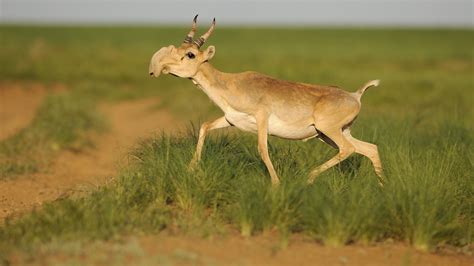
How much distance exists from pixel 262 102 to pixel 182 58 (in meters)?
0.96

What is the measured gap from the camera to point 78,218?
6.36m

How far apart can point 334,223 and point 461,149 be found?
10.5 ft

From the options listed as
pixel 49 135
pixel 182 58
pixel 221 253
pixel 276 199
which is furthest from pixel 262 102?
pixel 49 135

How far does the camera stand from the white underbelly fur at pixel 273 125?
747 centimetres

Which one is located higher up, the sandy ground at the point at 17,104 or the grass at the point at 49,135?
the sandy ground at the point at 17,104

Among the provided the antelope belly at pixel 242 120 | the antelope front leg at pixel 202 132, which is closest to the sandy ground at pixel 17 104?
the antelope front leg at pixel 202 132

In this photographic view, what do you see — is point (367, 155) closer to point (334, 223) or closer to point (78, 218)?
point (334, 223)

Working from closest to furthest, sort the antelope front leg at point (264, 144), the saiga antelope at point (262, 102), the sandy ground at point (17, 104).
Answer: the antelope front leg at point (264, 144) → the saiga antelope at point (262, 102) → the sandy ground at point (17, 104)

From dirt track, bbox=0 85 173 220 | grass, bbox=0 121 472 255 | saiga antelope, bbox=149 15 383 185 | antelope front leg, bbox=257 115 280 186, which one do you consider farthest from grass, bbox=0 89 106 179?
antelope front leg, bbox=257 115 280 186

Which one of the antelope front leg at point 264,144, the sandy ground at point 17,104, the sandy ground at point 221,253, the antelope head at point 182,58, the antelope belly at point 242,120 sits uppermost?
the sandy ground at point 17,104

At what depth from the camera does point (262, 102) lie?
24.5ft

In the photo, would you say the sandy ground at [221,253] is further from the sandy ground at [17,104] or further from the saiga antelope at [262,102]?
the sandy ground at [17,104]

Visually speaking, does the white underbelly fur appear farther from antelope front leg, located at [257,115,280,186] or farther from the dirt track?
the dirt track

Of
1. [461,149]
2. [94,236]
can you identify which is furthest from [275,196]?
[461,149]
